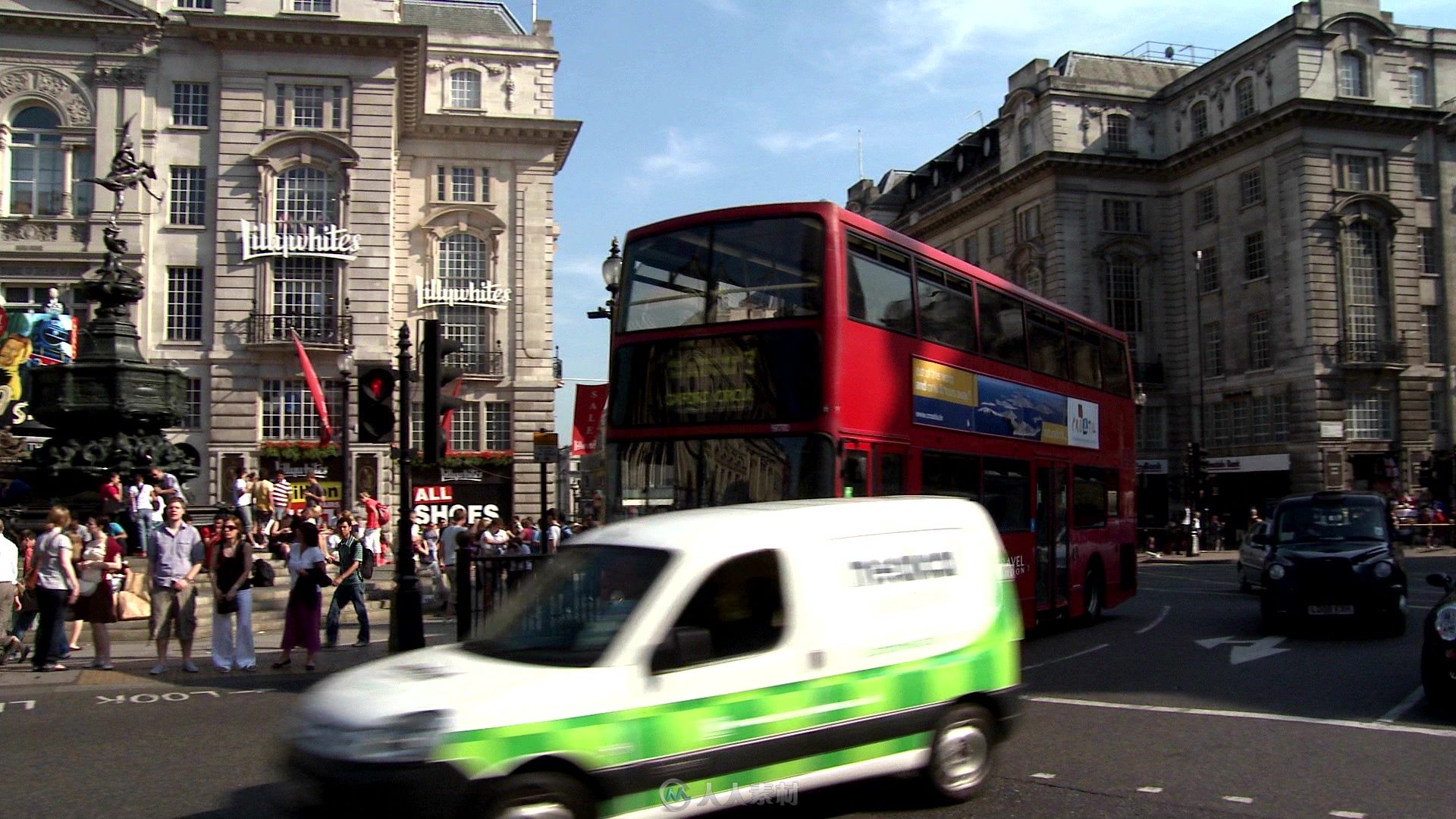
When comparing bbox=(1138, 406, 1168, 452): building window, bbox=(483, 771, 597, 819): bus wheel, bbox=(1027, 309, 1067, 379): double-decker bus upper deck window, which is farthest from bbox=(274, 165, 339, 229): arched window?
bbox=(483, 771, 597, 819): bus wheel

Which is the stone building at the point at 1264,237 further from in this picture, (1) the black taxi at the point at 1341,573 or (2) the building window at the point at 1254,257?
(1) the black taxi at the point at 1341,573

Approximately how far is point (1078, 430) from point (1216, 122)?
41404 mm

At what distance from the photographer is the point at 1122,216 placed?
181 ft

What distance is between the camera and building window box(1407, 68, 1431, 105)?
1996 inches

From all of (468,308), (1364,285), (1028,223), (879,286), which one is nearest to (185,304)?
(468,308)

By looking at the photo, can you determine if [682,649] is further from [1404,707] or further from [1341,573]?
[1341,573]

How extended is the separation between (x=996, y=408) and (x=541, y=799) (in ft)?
31.6

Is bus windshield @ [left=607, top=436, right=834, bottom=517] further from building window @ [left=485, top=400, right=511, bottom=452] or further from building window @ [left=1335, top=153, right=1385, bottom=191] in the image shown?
building window @ [left=1335, top=153, right=1385, bottom=191]

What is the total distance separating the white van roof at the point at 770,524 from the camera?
20.0 feet

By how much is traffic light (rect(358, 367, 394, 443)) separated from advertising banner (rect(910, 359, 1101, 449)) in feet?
17.6

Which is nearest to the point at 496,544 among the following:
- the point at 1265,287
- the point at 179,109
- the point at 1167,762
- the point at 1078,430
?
the point at 1078,430

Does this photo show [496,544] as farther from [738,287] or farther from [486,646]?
[486,646]

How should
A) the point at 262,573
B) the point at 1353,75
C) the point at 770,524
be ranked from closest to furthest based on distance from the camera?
the point at 770,524
the point at 262,573
the point at 1353,75

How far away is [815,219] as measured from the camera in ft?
36.8
